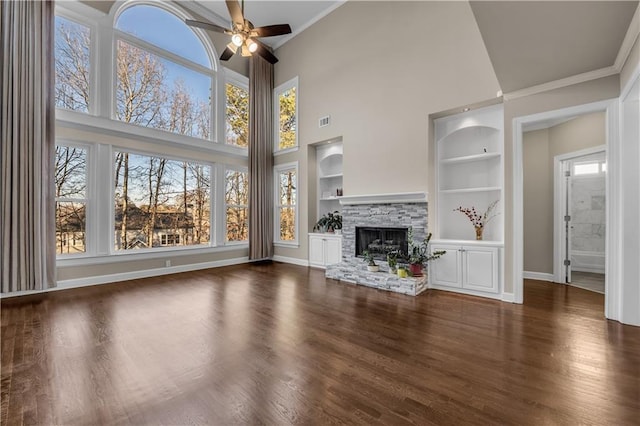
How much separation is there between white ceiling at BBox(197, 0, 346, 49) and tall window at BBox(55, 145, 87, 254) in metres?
4.22

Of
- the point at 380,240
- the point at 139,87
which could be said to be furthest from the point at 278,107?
the point at 380,240

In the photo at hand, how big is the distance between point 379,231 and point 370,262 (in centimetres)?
68

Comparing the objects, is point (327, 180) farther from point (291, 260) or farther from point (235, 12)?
point (235, 12)

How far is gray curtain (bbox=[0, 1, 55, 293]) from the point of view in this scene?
3967mm

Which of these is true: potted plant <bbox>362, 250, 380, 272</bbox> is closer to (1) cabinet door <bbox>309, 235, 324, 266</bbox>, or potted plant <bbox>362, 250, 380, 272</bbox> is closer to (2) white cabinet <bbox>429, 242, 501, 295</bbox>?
(2) white cabinet <bbox>429, 242, 501, 295</bbox>

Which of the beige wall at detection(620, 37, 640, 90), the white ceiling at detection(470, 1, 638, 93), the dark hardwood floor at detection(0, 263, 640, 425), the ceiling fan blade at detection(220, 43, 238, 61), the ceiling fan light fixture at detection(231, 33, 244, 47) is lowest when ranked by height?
the dark hardwood floor at detection(0, 263, 640, 425)

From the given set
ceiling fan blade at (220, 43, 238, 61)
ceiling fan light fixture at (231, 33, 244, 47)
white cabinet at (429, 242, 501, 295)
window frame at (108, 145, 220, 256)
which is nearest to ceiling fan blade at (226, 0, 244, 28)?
ceiling fan light fixture at (231, 33, 244, 47)

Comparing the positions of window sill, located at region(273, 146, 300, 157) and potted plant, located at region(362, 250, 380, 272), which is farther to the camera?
window sill, located at region(273, 146, 300, 157)

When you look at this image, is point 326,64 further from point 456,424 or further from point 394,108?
point 456,424

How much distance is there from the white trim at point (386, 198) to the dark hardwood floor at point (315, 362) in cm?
167

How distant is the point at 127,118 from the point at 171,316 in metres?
4.09

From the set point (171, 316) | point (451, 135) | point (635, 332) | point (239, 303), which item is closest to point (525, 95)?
point (451, 135)

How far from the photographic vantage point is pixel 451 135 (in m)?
4.89

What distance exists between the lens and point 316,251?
6488mm
